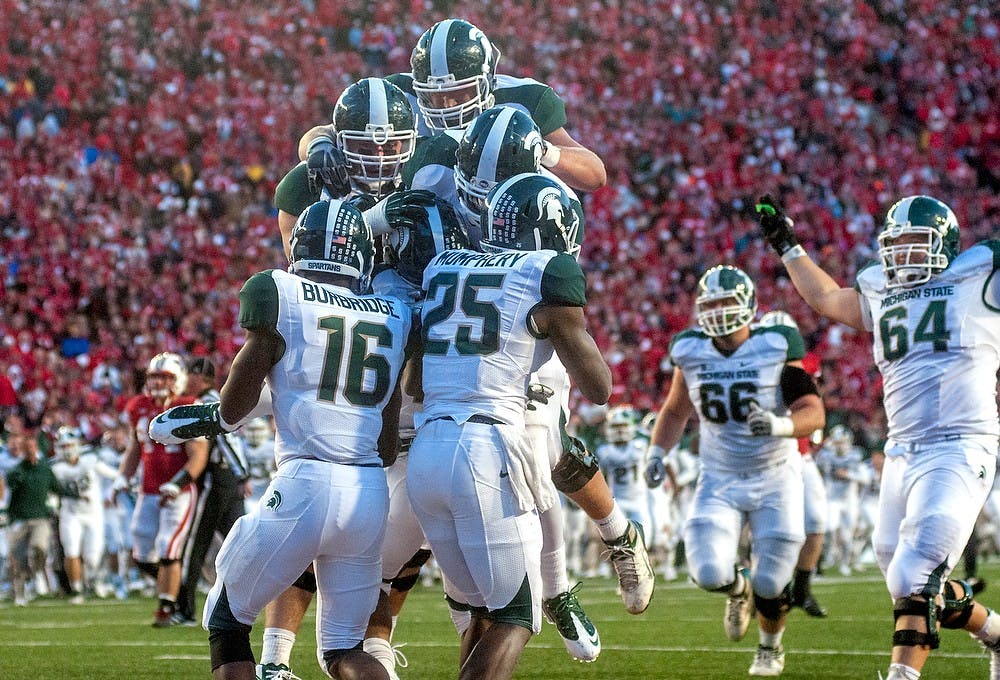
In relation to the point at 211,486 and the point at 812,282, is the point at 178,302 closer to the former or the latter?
the point at 211,486

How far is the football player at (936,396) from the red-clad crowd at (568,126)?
39.8ft

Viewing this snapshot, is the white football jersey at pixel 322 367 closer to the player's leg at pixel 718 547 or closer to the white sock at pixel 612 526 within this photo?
the white sock at pixel 612 526

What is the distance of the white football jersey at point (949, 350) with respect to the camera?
19.7 ft

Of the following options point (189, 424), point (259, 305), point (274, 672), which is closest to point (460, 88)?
point (259, 305)

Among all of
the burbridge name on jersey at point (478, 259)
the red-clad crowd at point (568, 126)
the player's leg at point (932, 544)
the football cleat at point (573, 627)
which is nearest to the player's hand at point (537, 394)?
the burbridge name on jersey at point (478, 259)

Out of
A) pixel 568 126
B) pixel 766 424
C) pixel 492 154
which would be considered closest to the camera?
pixel 492 154

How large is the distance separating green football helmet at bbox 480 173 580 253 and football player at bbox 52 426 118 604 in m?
10.3

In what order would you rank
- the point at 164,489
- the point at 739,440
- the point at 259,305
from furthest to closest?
the point at 164,489 < the point at 739,440 < the point at 259,305

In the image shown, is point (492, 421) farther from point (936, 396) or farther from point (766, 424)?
point (766, 424)

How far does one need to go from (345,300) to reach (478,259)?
1.41 ft

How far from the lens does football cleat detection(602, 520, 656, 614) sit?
5793 mm

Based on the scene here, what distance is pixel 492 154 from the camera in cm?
480

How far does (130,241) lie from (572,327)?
16.1m

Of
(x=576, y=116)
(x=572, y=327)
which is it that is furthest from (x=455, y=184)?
(x=576, y=116)
